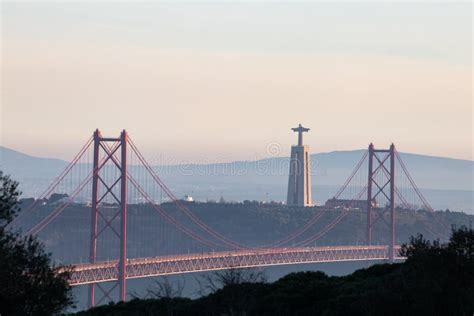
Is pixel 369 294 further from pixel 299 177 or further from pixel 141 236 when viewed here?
pixel 299 177

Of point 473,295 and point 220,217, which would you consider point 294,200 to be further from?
point 473,295

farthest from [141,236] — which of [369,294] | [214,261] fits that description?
[369,294]

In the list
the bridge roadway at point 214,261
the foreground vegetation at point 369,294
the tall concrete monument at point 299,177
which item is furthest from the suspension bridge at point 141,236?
the foreground vegetation at point 369,294

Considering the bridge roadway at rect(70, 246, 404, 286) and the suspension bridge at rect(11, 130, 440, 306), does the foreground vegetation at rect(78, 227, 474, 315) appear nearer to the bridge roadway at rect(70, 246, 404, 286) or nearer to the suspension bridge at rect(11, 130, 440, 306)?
the bridge roadway at rect(70, 246, 404, 286)

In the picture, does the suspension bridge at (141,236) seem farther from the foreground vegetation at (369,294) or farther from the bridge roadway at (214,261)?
the foreground vegetation at (369,294)

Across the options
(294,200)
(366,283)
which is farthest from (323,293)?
(294,200)
